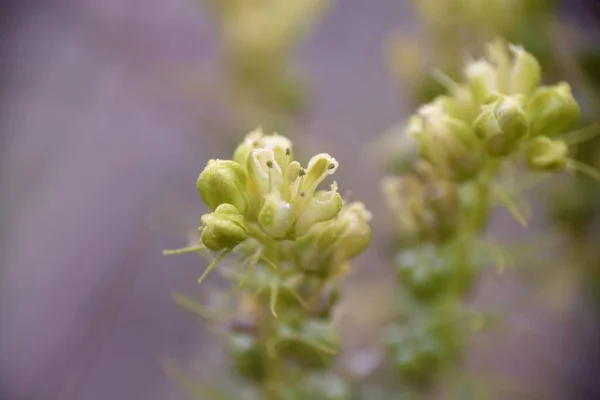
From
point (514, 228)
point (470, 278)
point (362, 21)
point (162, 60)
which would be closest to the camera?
point (470, 278)

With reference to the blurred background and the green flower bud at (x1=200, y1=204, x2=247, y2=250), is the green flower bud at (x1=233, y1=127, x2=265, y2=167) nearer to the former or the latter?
the green flower bud at (x1=200, y1=204, x2=247, y2=250)

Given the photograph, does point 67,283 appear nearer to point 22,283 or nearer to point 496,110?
point 22,283

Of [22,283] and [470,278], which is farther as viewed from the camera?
[22,283]

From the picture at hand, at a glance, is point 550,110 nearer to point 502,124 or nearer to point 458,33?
point 502,124

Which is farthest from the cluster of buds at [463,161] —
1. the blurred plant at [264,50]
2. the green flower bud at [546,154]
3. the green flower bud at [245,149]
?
the blurred plant at [264,50]

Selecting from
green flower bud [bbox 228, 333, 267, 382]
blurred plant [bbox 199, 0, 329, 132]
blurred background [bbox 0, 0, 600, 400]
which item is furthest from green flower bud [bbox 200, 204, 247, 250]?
blurred plant [bbox 199, 0, 329, 132]

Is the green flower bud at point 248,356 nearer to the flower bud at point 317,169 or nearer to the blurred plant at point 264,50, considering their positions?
the flower bud at point 317,169

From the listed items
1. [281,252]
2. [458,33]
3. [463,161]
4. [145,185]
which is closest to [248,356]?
[281,252]

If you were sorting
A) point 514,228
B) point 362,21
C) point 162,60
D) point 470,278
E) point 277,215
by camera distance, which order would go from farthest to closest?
point 362,21
point 162,60
point 514,228
point 470,278
point 277,215

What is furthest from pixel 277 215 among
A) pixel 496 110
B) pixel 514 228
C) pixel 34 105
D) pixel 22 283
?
pixel 34 105
